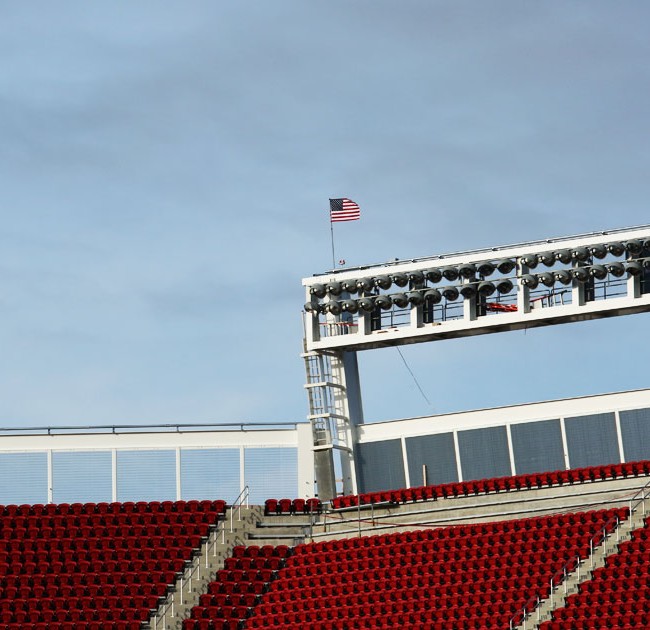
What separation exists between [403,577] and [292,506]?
17.6 feet

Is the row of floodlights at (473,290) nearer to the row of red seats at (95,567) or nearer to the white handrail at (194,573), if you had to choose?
the white handrail at (194,573)

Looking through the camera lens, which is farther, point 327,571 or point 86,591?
point 327,571

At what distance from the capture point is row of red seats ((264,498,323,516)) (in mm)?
38969

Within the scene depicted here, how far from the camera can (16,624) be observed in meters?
33.8

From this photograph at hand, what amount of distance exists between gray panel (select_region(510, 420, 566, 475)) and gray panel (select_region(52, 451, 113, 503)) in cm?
1008

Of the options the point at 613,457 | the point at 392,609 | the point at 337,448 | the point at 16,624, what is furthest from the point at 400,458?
the point at 16,624

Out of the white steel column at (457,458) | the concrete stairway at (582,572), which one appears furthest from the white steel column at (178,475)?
the concrete stairway at (582,572)

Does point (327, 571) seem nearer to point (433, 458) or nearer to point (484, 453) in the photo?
point (433, 458)

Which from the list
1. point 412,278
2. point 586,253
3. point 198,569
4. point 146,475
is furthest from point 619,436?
point 146,475

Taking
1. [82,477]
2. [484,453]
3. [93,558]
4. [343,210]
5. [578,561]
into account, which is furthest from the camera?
[343,210]

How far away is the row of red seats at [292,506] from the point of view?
39.0m

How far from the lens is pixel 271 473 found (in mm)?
40656

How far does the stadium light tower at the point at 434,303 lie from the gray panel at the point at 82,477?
17.3 feet

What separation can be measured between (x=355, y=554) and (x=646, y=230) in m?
10.5
